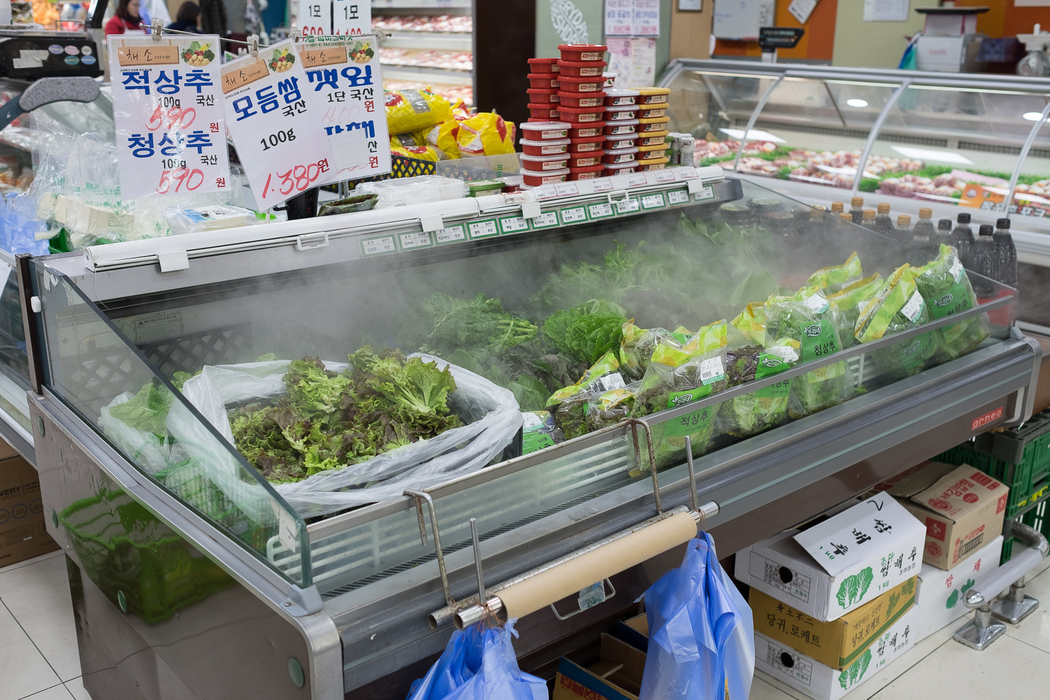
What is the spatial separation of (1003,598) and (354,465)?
2617 mm

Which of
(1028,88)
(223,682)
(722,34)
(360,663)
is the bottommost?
(223,682)

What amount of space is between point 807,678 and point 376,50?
2181mm

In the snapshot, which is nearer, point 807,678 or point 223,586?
point 223,586

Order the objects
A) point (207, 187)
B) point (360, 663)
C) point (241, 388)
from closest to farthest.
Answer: point (360, 663)
point (241, 388)
point (207, 187)

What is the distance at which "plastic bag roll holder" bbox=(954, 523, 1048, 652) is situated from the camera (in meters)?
2.85

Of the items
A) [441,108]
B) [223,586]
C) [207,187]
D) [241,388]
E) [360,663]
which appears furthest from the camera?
[441,108]

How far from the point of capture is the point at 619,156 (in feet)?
9.46

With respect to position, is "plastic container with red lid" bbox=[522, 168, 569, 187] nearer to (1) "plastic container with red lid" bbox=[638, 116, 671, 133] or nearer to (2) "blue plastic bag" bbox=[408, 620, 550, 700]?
(1) "plastic container with red lid" bbox=[638, 116, 671, 133]

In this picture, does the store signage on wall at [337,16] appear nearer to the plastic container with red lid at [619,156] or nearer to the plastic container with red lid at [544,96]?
the plastic container with red lid at [544,96]

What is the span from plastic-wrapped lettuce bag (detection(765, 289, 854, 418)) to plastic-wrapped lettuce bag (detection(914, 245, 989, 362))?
463 mm

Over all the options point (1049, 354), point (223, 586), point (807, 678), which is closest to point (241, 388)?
point (223, 586)

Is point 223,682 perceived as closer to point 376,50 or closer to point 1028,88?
point 376,50

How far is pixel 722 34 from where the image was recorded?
8695 millimetres

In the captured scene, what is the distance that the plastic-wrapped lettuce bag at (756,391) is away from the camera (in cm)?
204
